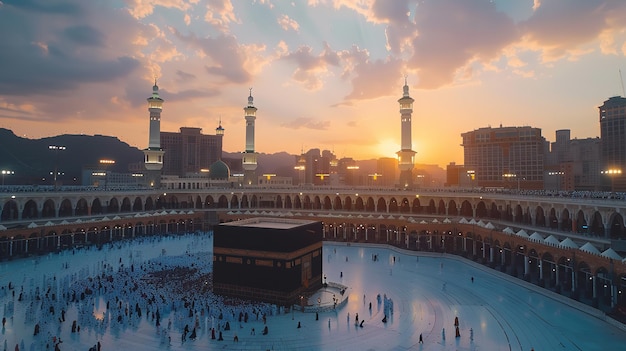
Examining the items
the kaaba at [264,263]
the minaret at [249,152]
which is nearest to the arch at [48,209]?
the kaaba at [264,263]

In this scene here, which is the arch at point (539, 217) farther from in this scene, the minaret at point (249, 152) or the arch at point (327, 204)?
the minaret at point (249, 152)

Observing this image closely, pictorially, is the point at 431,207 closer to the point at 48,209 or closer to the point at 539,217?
the point at 539,217

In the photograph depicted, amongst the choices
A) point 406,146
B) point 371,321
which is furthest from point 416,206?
point 371,321

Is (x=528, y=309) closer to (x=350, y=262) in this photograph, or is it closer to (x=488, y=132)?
(x=350, y=262)

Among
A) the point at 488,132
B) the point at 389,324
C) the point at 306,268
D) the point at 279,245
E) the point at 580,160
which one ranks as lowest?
the point at 389,324

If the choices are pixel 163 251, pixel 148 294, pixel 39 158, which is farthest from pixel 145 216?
pixel 39 158
